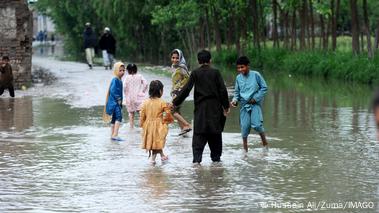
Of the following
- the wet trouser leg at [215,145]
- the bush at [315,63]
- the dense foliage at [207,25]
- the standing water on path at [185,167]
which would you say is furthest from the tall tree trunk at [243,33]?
the wet trouser leg at [215,145]

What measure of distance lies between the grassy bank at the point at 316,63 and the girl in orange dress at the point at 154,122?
697 inches

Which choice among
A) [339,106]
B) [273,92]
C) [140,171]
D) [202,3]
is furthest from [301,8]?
[140,171]

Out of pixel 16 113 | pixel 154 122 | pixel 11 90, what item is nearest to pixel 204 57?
pixel 154 122

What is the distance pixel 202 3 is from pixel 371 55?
18.6m

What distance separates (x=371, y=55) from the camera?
33.1m

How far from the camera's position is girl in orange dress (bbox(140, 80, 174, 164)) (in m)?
13.5

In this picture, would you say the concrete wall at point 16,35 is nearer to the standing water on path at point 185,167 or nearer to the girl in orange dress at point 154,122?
the standing water on path at point 185,167

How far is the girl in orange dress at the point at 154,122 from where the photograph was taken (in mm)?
13516

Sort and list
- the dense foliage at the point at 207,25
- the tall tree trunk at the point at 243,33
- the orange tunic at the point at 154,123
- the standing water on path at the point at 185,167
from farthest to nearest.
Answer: the tall tree trunk at the point at 243,33 → the dense foliage at the point at 207,25 → the orange tunic at the point at 154,123 → the standing water on path at the point at 185,167

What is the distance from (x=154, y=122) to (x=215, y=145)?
89cm

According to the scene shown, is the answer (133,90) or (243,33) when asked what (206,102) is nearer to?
(133,90)

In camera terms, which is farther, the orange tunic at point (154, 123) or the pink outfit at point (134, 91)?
the pink outfit at point (134, 91)

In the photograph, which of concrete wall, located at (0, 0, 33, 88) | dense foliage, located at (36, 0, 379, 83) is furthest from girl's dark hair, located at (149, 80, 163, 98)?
dense foliage, located at (36, 0, 379, 83)

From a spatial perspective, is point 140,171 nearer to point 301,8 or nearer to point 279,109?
point 279,109
